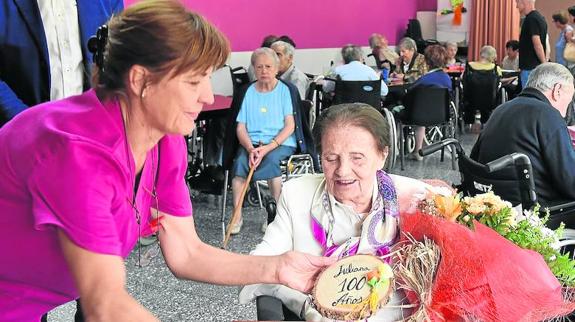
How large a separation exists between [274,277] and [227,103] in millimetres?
3641

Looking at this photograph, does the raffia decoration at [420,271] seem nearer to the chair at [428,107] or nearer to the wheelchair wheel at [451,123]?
the chair at [428,107]

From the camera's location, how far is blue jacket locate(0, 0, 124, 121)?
6.31 ft

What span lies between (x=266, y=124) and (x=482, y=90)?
12.1ft

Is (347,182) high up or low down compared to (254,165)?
up

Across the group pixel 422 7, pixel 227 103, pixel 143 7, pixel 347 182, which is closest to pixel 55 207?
pixel 143 7

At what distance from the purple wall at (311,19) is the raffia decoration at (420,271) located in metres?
5.77

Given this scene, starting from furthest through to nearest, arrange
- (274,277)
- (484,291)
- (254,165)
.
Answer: (254,165), (274,277), (484,291)

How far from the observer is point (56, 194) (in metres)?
1.06

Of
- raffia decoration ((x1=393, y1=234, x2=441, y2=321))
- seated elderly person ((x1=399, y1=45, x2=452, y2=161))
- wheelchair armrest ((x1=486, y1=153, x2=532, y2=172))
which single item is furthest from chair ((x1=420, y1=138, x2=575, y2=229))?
seated elderly person ((x1=399, y1=45, x2=452, y2=161))

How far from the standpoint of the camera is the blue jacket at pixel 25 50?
6.31 ft

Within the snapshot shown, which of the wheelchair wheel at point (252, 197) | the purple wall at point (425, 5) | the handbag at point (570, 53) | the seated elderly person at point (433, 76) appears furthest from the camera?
the purple wall at point (425, 5)

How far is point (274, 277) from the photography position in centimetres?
150

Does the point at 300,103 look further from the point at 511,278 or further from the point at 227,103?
the point at 511,278

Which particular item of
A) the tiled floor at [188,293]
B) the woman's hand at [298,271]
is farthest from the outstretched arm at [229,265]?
the tiled floor at [188,293]
